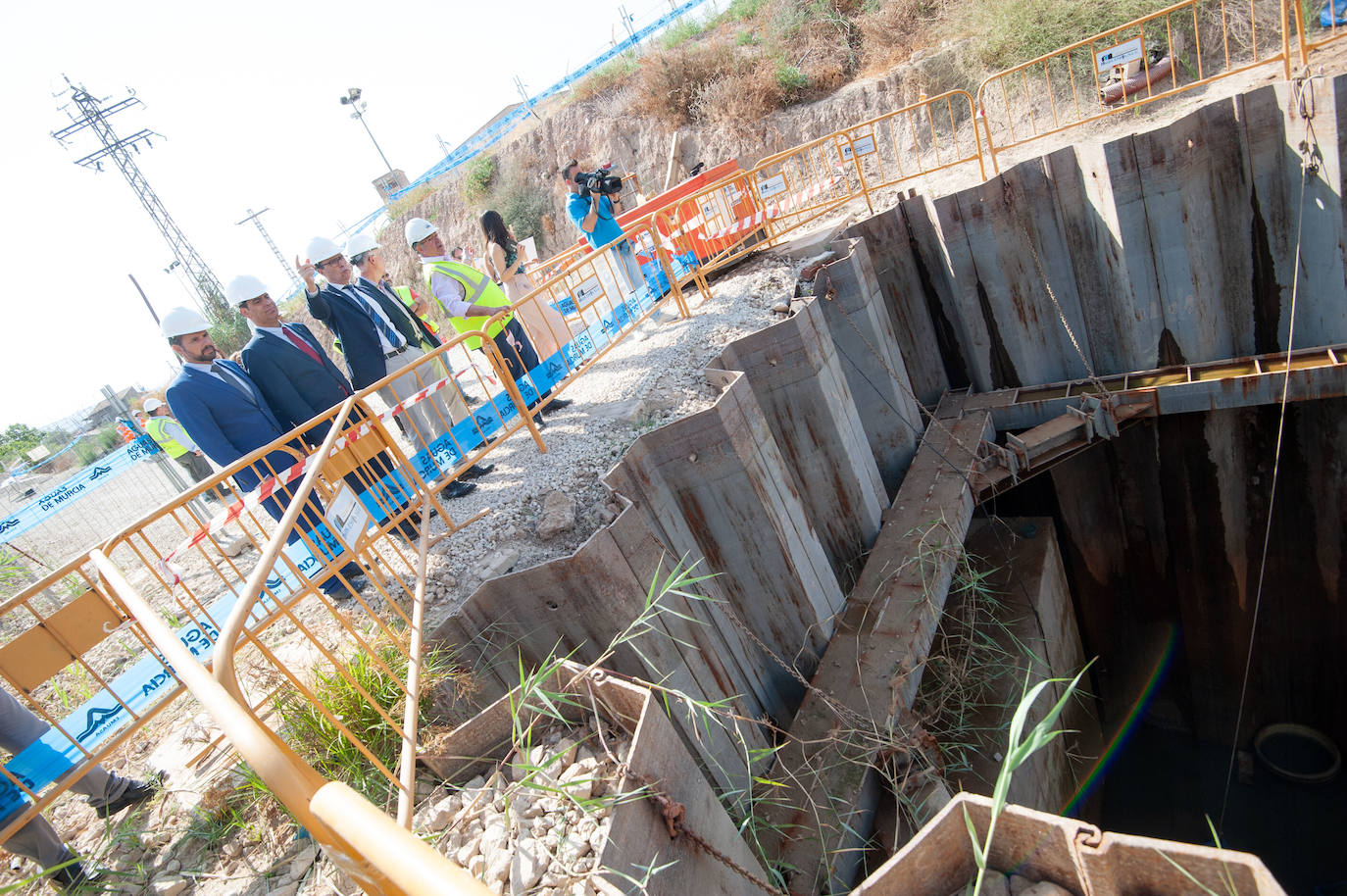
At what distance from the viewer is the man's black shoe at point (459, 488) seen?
5352 mm

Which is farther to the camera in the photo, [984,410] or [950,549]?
[984,410]

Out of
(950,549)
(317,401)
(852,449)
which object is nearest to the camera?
(317,401)

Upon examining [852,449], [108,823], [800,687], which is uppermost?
[108,823]

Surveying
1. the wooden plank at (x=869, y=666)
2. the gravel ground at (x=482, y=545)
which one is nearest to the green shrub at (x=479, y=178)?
the gravel ground at (x=482, y=545)

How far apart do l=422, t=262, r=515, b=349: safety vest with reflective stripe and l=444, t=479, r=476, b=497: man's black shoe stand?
4.13 ft

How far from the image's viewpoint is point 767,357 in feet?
19.0

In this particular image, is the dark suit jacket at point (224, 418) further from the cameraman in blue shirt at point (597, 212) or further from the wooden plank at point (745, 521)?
the cameraman in blue shirt at point (597, 212)

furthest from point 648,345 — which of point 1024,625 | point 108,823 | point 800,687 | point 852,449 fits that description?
point 108,823

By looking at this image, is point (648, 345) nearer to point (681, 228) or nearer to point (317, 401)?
point (681, 228)

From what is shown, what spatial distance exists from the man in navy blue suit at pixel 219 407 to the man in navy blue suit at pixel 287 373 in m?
0.13

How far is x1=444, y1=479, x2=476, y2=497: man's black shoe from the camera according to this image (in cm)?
535

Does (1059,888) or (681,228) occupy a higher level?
(681,228)

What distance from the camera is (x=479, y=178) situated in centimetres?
2441

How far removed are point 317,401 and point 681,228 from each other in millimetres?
4730
